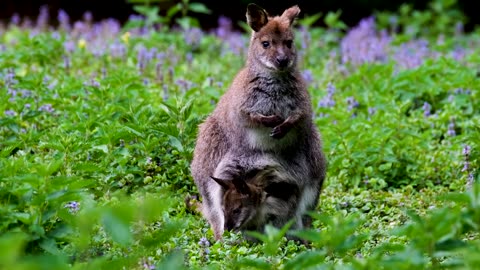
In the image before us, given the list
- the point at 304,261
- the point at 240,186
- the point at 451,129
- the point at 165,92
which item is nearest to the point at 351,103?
the point at 451,129

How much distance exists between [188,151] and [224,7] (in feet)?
29.5

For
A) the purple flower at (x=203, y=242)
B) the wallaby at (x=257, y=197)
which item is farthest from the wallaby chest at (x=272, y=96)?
the purple flower at (x=203, y=242)

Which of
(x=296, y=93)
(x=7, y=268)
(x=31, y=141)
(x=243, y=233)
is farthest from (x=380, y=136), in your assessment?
(x=7, y=268)

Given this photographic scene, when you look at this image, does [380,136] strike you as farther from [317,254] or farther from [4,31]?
[4,31]

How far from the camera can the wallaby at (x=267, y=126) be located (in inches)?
237

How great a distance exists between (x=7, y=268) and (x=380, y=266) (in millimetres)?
1682

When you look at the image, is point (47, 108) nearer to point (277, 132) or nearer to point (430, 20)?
point (277, 132)

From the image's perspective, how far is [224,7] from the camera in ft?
50.8

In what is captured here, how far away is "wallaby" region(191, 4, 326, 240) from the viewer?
6016mm

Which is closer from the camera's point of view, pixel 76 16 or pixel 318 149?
pixel 318 149

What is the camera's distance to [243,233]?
19.2ft

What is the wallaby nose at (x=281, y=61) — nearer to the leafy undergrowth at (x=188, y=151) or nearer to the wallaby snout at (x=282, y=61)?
the wallaby snout at (x=282, y=61)

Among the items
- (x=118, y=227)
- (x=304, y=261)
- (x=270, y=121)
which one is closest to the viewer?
(x=118, y=227)

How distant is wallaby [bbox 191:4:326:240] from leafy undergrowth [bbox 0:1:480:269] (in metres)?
0.30
